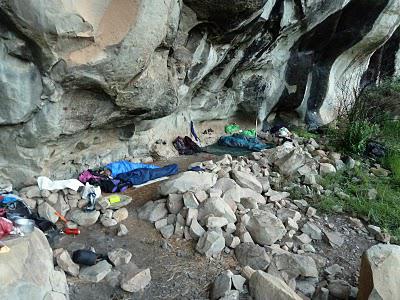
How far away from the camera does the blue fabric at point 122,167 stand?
5.47 meters

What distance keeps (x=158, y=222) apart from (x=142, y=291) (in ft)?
3.27

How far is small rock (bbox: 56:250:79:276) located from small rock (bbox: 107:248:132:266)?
0.30 m

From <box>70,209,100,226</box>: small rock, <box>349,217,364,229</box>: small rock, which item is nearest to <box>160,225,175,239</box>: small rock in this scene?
<box>70,209,100,226</box>: small rock

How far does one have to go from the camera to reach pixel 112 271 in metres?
3.22

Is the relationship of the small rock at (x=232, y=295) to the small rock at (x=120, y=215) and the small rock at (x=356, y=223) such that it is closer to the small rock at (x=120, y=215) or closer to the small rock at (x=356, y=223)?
the small rock at (x=120, y=215)

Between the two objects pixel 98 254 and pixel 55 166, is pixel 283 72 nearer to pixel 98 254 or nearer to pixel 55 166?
pixel 55 166

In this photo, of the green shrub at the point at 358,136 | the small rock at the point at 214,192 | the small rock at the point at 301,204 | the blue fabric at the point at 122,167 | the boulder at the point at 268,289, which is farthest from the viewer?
the green shrub at the point at 358,136

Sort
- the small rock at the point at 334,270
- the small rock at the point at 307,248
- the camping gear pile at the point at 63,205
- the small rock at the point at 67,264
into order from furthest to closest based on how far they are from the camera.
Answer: the small rock at the point at 307,248 → the camping gear pile at the point at 63,205 → the small rock at the point at 334,270 → the small rock at the point at 67,264

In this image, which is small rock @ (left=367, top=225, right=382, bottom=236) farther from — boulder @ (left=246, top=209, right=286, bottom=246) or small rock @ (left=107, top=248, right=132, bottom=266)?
small rock @ (left=107, top=248, right=132, bottom=266)

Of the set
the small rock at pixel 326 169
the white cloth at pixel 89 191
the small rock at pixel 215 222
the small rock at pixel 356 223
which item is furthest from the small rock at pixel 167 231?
the small rock at pixel 326 169

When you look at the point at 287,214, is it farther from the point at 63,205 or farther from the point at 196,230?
the point at 63,205

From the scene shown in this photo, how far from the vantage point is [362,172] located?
6.21m

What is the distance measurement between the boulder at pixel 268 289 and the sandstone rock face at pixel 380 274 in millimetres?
510

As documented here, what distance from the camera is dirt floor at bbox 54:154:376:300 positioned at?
3.05 meters
